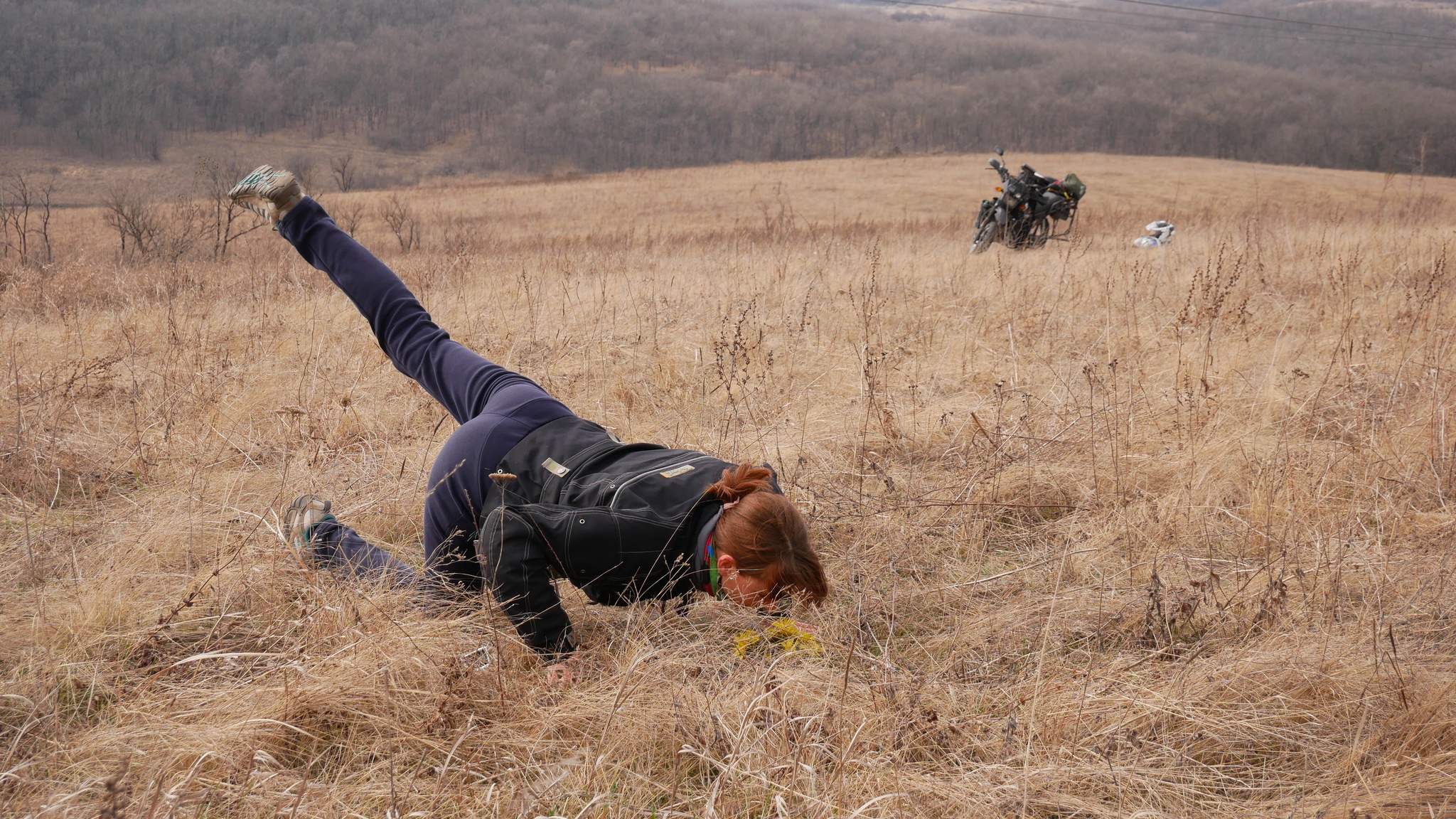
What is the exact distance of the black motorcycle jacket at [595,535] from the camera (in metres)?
2.17

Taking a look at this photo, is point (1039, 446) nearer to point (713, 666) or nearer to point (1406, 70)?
point (713, 666)

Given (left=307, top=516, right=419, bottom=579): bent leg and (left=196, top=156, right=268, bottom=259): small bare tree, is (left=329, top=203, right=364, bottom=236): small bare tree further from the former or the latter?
(left=307, top=516, right=419, bottom=579): bent leg

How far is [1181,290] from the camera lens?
21.9 feet

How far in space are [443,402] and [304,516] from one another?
0.59 meters

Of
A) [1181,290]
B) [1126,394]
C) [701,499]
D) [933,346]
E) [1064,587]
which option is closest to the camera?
[701,499]

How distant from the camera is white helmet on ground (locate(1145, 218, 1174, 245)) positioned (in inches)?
418

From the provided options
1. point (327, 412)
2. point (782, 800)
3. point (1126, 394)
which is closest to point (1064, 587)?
point (782, 800)

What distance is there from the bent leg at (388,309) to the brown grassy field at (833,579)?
0.58m

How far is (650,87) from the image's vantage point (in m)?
110

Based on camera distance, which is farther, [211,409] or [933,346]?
[933,346]

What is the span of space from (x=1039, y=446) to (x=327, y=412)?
3.46m

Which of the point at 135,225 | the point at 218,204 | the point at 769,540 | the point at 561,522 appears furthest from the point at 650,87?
the point at 769,540

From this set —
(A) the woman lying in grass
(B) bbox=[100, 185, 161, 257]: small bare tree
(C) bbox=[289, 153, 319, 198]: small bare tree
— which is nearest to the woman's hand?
(A) the woman lying in grass

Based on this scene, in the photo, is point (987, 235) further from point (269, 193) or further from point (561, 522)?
point (561, 522)
